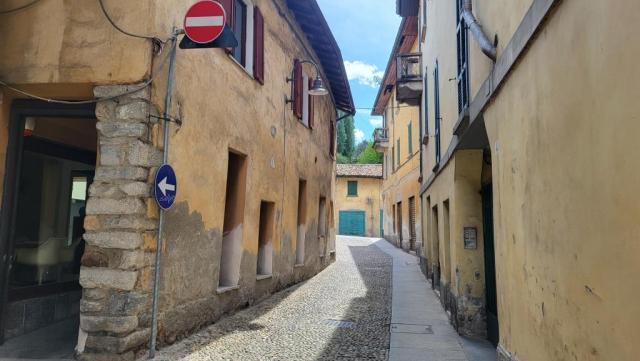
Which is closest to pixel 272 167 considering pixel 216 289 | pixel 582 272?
pixel 216 289

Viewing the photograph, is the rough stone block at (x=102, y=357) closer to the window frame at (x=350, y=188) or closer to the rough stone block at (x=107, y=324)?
the rough stone block at (x=107, y=324)

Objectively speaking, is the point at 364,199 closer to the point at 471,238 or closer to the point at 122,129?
the point at 471,238

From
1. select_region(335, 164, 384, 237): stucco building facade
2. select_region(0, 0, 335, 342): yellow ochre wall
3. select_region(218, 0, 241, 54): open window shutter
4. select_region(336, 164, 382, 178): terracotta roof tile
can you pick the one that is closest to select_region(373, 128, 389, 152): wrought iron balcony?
select_region(336, 164, 382, 178): terracotta roof tile

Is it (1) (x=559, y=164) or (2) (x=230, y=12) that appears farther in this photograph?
(2) (x=230, y=12)

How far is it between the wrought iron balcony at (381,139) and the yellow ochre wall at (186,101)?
1726cm

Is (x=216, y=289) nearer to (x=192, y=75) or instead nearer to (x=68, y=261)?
(x=68, y=261)

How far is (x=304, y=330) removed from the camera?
6.76 m

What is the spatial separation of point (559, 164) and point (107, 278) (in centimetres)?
429

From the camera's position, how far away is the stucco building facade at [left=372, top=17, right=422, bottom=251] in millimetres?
17688

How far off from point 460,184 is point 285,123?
471 centimetres

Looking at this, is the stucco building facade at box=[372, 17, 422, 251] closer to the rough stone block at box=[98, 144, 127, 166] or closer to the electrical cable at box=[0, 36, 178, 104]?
the electrical cable at box=[0, 36, 178, 104]

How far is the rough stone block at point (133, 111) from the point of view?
16.1ft

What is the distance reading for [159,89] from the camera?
5.16 meters

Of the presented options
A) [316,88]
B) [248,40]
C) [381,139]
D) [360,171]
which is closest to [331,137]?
[316,88]
